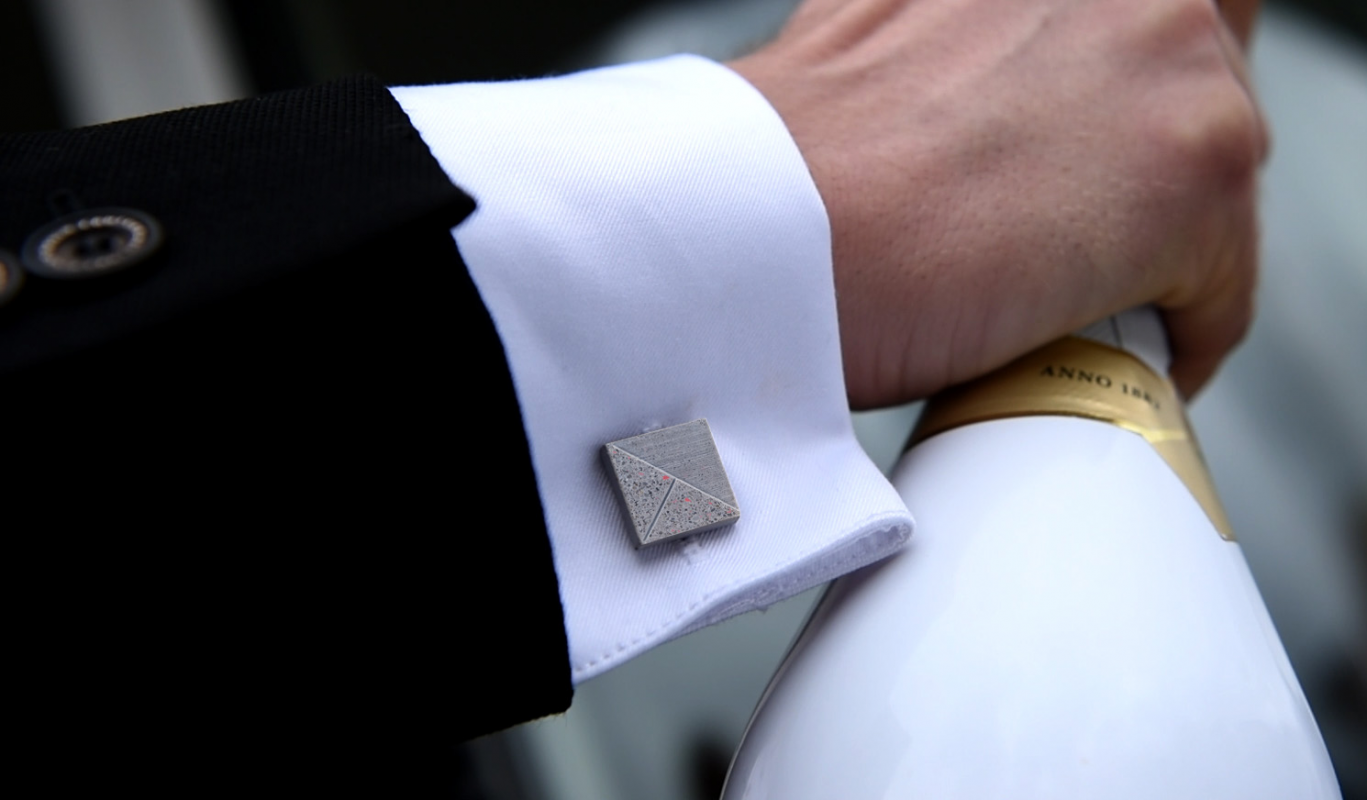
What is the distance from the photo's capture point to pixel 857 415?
0.72 m

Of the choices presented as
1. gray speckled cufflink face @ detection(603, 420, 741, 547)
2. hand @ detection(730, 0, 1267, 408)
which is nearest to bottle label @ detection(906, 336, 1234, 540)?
hand @ detection(730, 0, 1267, 408)

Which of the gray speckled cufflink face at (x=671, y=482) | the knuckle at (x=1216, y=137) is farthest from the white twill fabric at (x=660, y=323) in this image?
the knuckle at (x=1216, y=137)

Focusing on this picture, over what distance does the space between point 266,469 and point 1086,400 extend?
0.30m

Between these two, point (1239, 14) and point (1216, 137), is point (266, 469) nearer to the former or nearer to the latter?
point (1216, 137)

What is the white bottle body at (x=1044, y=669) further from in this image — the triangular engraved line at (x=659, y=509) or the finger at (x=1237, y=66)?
the finger at (x=1237, y=66)

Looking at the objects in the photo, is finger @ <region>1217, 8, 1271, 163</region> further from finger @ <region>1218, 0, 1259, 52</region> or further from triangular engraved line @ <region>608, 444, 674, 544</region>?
triangular engraved line @ <region>608, 444, 674, 544</region>

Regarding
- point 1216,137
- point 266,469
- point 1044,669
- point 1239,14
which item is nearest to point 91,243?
point 266,469

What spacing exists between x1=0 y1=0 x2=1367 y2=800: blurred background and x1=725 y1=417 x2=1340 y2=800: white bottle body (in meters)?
0.22

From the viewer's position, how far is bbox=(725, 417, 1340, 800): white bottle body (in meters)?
0.32

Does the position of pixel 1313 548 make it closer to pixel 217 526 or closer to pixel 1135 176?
pixel 1135 176

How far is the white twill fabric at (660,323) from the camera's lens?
0.32 meters

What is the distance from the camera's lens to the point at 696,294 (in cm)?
35

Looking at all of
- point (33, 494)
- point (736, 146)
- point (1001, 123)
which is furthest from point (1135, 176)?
point (33, 494)

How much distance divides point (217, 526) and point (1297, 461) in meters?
0.64
